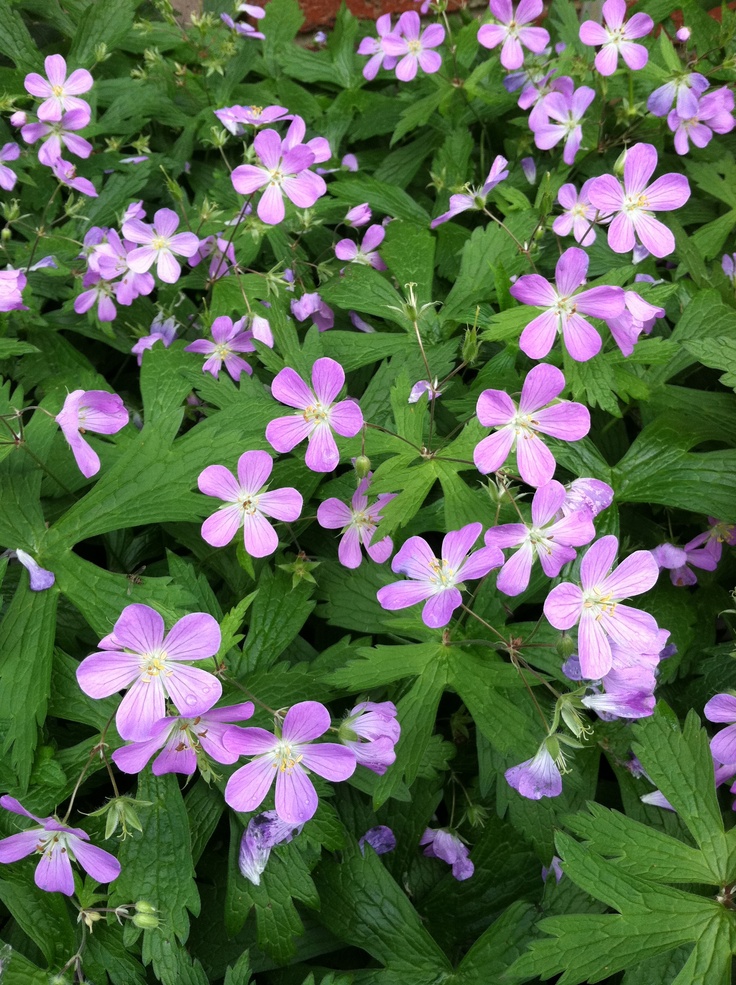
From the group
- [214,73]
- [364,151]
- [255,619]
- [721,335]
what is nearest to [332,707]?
[255,619]

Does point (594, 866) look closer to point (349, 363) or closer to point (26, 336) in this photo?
point (349, 363)

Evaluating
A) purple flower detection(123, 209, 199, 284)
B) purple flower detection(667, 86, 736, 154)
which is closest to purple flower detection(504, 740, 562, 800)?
purple flower detection(123, 209, 199, 284)

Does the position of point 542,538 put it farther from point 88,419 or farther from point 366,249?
→ point 366,249

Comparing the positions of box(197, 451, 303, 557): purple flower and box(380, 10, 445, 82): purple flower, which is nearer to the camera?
box(197, 451, 303, 557): purple flower

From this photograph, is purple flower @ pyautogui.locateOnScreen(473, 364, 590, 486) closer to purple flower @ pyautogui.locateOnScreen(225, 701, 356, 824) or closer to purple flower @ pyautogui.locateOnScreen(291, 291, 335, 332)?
purple flower @ pyautogui.locateOnScreen(225, 701, 356, 824)

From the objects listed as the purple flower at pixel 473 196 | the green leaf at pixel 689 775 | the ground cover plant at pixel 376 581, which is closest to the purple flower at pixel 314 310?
the ground cover plant at pixel 376 581

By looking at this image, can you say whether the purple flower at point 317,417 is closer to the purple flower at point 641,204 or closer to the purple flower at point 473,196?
the purple flower at point 641,204
